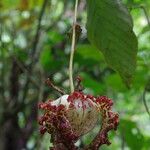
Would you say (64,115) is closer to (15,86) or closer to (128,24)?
(128,24)

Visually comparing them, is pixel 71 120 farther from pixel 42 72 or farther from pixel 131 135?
pixel 42 72

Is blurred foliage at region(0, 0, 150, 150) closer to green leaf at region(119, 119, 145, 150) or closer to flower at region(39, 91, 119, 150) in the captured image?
green leaf at region(119, 119, 145, 150)

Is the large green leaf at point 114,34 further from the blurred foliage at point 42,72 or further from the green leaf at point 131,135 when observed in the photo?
the green leaf at point 131,135

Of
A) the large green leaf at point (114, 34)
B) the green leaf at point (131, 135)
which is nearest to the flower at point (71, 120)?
the large green leaf at point (114, 34)

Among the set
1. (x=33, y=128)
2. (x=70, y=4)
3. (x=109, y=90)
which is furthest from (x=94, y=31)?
(x=70, y=4)

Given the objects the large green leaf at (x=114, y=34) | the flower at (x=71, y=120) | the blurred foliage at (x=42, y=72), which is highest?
the large green leaf at (x=114, y=34)

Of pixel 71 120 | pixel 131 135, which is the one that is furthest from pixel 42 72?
pixel 71 120
